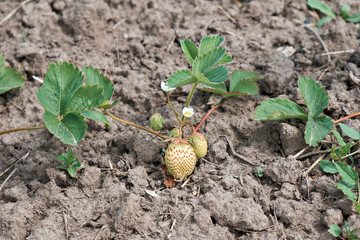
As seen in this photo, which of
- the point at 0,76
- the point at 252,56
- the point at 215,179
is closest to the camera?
the point at 215,179

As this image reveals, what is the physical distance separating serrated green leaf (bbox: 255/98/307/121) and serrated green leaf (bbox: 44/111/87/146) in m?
0.95

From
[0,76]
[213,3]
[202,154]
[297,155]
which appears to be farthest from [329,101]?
[0,76]

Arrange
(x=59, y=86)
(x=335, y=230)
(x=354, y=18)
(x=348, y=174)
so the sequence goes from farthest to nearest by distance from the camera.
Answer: (x=354, y=18) → (x=59, y=86) → (x=348, y=174) → (x=335, y=230)

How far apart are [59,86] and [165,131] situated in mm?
670

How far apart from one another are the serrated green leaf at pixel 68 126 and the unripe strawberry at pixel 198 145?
1.87 feet

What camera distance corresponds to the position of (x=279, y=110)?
2.12 meters

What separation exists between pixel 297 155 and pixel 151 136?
2.74 ft

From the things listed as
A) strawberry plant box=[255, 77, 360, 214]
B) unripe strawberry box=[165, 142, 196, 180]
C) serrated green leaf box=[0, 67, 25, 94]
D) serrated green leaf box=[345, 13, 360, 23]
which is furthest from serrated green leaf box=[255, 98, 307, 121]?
serrated green leaf box=[0, 67, 25, 94]

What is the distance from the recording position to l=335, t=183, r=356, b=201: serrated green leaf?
1735 millimetres

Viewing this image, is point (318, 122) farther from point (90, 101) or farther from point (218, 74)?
point (90, 101)

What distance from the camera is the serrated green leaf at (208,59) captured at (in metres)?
1.95

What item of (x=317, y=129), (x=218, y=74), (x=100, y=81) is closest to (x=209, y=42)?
(x=218, y=74)

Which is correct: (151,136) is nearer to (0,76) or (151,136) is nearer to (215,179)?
(215,179)

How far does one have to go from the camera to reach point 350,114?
7.22 ft
